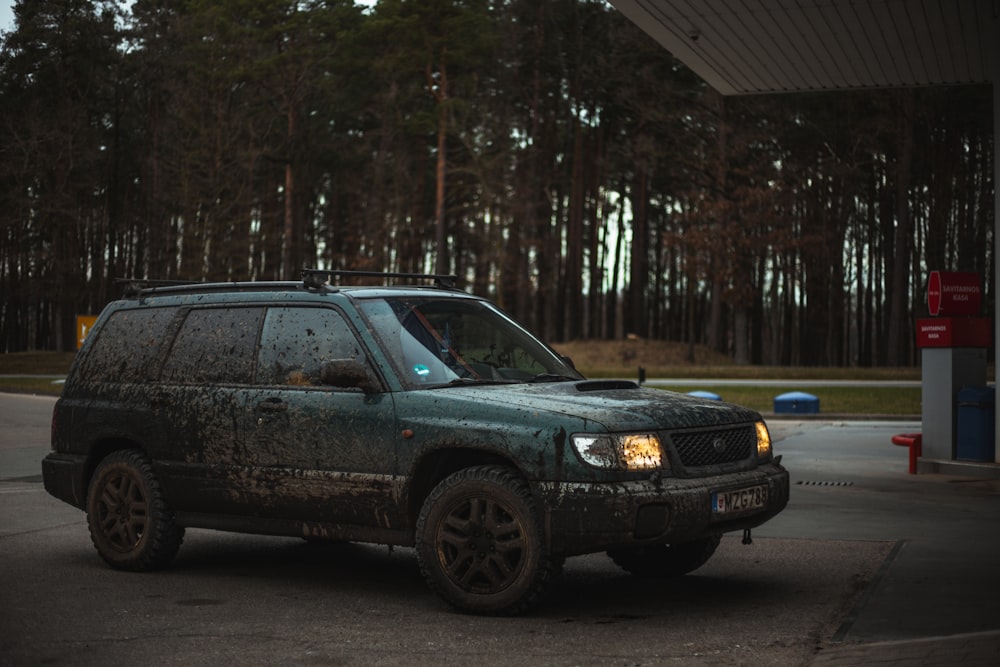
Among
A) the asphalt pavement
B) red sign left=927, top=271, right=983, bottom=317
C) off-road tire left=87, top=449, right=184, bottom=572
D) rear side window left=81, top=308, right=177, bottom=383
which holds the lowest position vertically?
the asphalt pavement

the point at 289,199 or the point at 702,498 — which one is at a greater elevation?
the point at 289,199

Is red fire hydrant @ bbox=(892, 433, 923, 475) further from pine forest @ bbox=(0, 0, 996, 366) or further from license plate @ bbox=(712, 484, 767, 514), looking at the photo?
pine forest @ bbox=(0, 0, 996, 366)

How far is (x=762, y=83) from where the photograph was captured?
790 inches

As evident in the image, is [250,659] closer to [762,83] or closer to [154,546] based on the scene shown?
[154,546]

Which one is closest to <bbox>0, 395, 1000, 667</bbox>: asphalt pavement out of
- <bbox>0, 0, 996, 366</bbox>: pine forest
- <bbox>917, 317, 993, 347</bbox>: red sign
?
<bbox>917, 317, 993, 347</bbox>: red sign

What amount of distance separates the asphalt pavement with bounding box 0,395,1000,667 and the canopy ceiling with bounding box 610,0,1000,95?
619 cm

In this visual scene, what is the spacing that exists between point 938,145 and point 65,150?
37.7 m

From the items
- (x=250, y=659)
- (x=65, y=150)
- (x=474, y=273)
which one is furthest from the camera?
(x=474, y=273)

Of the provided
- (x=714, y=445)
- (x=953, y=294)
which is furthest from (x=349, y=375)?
(x=953, y=294)

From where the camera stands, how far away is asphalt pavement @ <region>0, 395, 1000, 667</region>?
6.30 meters

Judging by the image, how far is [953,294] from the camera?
15.0 metres

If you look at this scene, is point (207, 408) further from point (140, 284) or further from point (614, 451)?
point (614, 451)

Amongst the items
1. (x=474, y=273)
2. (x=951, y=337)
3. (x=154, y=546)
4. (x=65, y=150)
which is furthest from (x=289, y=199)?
(x=154, y=546)

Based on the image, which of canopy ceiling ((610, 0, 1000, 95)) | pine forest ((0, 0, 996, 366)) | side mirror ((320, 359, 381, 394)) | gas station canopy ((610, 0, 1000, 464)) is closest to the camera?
side mirror ((320, 359, 381, 394))
